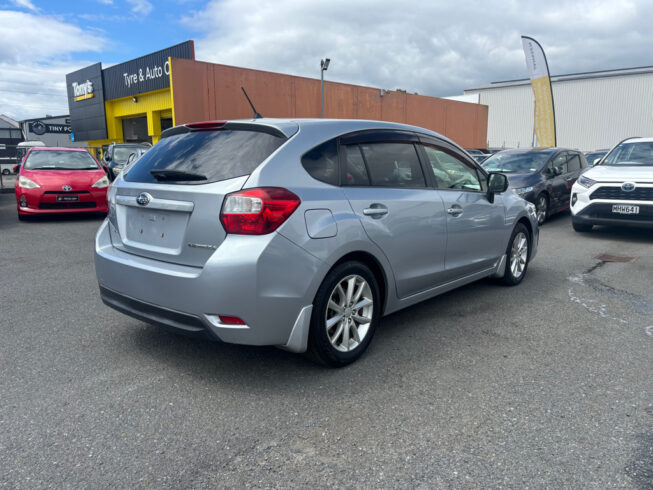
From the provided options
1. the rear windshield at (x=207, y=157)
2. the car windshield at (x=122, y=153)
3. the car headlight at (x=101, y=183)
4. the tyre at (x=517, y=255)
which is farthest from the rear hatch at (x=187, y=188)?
the car windshield at (x=122, y=153)

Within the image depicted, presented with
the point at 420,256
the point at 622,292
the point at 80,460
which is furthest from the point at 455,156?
the point at 80,460

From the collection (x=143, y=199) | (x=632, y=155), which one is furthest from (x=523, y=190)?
(x=143, y=199)

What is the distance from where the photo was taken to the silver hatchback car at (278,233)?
9.50 feet

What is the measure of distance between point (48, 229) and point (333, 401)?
8.29 m

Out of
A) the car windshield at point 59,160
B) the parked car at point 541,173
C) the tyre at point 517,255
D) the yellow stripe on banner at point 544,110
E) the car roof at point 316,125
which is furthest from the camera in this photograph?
the yellow stripe on banner at point 544,110

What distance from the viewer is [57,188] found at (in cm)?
1003

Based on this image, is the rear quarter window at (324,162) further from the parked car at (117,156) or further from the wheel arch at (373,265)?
the parked car at (117,156)

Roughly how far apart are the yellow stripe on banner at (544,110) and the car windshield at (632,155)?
15.9 meters

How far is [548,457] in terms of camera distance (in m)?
2.46

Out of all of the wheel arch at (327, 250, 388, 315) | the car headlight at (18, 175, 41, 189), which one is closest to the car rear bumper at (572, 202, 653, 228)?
the wheel arch at (327, 250, 388, 315)

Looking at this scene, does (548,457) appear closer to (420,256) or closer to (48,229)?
(420,256)

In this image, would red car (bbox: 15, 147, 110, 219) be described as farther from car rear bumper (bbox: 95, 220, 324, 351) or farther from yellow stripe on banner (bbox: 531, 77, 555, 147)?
yellow stripe on banner (bbox: 531, 77, 555, 147)

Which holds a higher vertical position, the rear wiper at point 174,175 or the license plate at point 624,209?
the rear wiper at point 174,175

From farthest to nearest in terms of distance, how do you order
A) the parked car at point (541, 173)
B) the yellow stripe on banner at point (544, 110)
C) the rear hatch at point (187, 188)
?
1. the yellow stripe on banner at point (544, 110)
2. the parked car at point (541, 173)
3. the rear hatch at point (187, 188)
